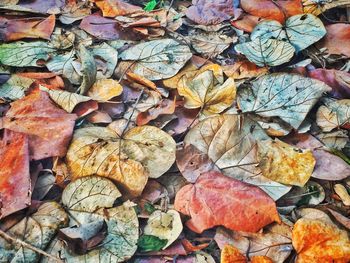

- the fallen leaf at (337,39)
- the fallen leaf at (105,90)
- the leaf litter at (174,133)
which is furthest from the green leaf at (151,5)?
the fallen leaf at (337,39)

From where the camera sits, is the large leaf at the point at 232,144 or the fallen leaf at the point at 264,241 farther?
the large leaf at the point at 232,144

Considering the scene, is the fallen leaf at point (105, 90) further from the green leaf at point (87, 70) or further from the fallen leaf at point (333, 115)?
the fallen leaf at point (333, 115)

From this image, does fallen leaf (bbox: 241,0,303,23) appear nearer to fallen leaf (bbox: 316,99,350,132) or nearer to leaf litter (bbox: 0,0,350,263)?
leaf litter (bbox: 0,0,350,263)

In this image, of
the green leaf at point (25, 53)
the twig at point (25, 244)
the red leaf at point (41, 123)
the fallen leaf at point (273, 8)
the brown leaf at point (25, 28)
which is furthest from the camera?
the fallen leaf at point (273, 8)

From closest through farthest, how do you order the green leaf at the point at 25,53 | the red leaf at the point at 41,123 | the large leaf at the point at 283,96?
the red leaf at the point at 41,123 < the large leaf at the point at 283,96 < the green leaf at the point at 25,53

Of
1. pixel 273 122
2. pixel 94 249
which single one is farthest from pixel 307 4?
pixel 94 249

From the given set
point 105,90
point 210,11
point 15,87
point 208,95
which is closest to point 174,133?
point 208,95

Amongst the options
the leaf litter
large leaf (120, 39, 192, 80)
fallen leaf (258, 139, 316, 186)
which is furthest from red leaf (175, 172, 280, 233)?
large leaf (120, 39, 192, 80)
